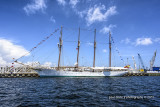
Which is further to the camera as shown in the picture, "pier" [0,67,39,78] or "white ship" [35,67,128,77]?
"pier" [0,67,39,78]

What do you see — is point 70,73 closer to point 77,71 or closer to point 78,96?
point 77,71

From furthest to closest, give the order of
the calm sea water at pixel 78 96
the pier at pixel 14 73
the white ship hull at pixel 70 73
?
the pier at pixel 14 73, the white ship hull at pixel 70 73, the calm sea water at pixel 78 96

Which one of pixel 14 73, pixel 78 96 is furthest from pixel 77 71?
pixel 78 96

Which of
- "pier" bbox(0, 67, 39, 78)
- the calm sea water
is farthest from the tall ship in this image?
the calm sea water

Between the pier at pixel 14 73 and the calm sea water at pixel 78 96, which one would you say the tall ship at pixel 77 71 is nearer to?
the pier at pixel 14 73

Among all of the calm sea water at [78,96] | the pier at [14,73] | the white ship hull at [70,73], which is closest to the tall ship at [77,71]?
the white ship hull at [70,73]

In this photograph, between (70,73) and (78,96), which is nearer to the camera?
(78,96)

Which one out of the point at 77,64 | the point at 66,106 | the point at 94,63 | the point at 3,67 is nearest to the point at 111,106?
the point at 66,106

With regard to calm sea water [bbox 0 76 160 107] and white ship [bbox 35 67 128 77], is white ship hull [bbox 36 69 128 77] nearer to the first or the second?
white ship [bbox 35 67 128 77]

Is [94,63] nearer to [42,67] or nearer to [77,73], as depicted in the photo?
[77,73]

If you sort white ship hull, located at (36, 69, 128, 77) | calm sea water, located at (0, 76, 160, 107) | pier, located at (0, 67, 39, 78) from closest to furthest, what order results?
calm sea water, located at (0, 76, 160, 107) → white ship hull, located at (36, 69, 128, 77) → pier, located at (0, 67, 39, 78)

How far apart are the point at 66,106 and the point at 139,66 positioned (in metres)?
146

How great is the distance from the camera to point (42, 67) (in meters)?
52.3

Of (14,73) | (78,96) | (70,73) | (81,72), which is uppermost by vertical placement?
(81,72)
